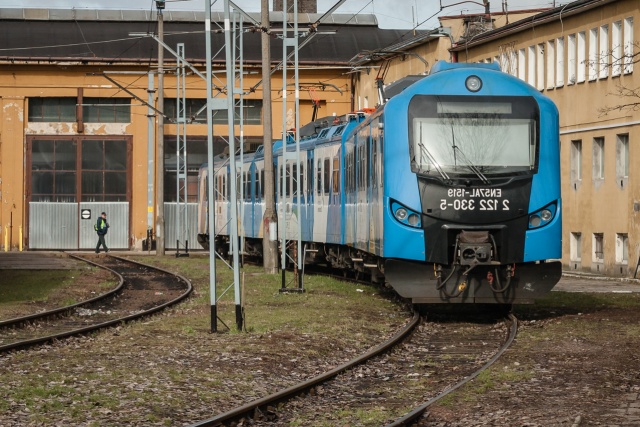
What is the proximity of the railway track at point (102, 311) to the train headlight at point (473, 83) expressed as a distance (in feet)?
20.2

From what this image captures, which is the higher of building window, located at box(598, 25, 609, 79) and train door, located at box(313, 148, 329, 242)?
building window, located at box(598, 25, 609, 79)

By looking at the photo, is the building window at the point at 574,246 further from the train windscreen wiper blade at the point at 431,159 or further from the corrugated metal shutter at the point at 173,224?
the corrugated metal shutter at the point at 173,224

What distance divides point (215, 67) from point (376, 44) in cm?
886

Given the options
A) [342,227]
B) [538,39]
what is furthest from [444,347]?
[538,39]

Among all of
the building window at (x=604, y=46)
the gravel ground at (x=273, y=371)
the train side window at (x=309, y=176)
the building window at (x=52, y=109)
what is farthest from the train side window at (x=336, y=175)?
the building window at (x=52, y=109)

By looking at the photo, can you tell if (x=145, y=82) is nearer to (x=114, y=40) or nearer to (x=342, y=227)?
(x=114, y=40)

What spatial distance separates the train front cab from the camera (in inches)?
728

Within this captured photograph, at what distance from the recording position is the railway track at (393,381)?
1104cm

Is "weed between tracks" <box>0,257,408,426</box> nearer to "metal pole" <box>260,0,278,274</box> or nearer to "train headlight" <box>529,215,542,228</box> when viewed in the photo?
"train headlight" <box>529,215,542,228</box>

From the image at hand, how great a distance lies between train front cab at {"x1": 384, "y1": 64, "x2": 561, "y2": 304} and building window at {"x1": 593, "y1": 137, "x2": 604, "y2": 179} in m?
20.5

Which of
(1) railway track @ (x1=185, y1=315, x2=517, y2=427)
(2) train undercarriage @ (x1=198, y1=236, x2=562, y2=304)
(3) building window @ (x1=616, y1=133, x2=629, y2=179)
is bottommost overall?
(1) railway track @ (x1=185, y1=315, x2=517, y2=427)

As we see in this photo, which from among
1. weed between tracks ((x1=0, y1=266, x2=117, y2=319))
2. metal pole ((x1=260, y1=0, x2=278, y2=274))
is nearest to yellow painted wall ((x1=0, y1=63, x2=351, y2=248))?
weed between tracks ((x1=0, y1=266, x2=117, y2=319))

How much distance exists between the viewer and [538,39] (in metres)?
43.4

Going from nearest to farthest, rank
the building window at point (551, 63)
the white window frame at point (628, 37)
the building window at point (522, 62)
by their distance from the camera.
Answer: the white window frame at point (628, 37) < the building window at point (551, 63) < the building window at point (522, 62)
